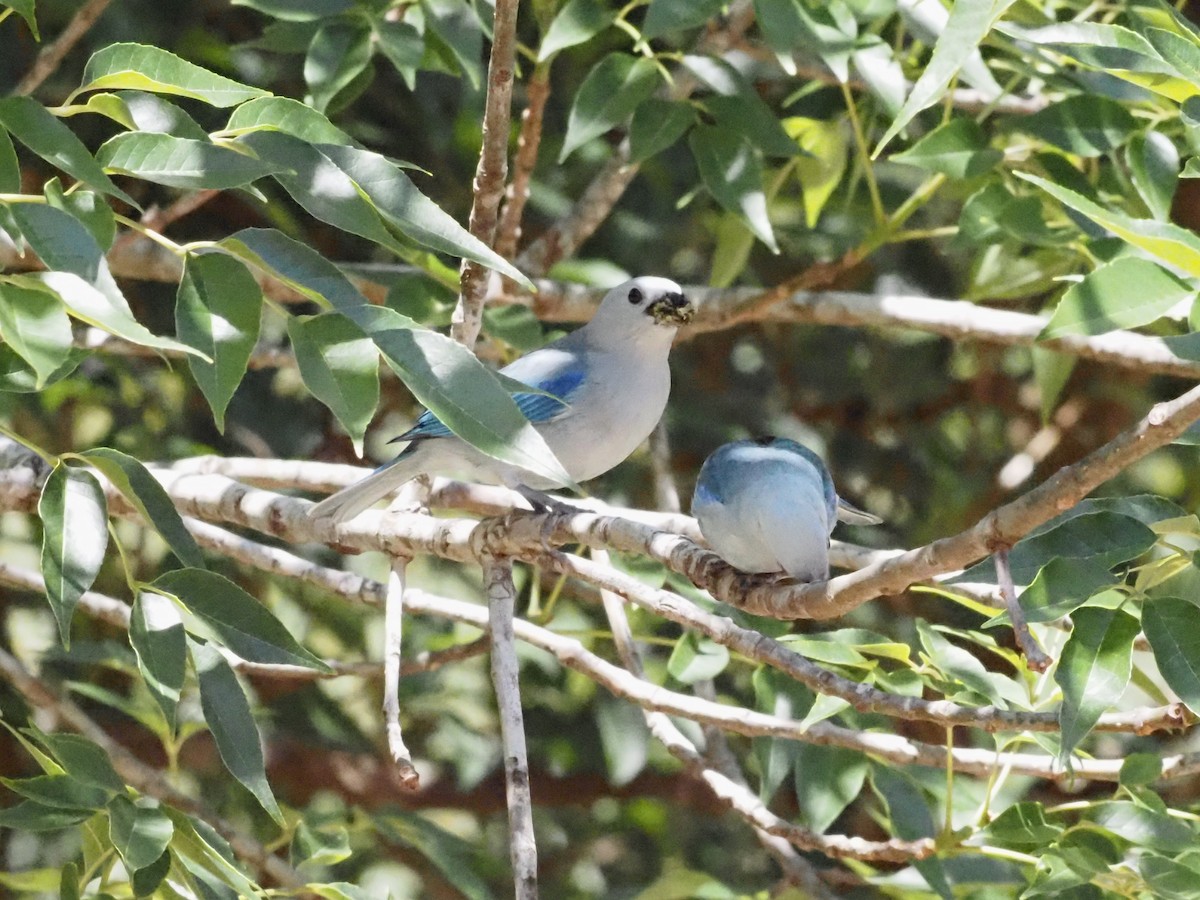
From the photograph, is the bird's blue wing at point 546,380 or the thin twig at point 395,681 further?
the bird's blue wing at point 546,380

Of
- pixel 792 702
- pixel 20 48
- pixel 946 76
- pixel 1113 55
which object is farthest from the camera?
pixel 20 48

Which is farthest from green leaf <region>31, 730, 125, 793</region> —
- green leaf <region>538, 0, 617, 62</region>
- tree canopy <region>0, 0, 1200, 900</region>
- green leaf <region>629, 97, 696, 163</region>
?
green leaf <region>629, 97, 696, 163</region>

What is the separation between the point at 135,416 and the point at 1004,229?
250 cm

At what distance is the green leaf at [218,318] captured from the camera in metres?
1.57

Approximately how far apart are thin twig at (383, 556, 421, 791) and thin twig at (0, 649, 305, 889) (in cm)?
79

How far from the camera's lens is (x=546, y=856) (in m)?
4.43

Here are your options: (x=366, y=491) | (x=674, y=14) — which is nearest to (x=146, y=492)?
(x=366, y=491)

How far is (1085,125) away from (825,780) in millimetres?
1239

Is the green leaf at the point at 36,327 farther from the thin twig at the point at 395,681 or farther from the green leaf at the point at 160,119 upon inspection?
the thin twig at the point at 395,681

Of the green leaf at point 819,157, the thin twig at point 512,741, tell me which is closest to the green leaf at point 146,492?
the thin twig at point 512,741

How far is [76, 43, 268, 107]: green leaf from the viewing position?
1.60 metres

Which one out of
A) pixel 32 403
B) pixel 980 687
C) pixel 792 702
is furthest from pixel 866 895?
pixel 32 403

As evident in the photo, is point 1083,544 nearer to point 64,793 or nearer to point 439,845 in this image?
point 64,793

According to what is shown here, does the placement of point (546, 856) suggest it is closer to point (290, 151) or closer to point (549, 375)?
point (549, 375)
